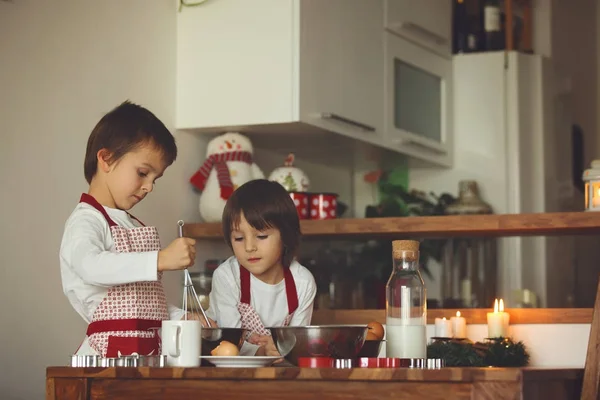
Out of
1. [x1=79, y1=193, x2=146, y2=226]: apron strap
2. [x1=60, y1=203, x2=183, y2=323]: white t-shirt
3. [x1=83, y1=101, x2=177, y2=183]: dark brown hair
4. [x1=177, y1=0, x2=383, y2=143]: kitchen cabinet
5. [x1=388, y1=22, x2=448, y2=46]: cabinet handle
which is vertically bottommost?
[x1=60, y1=203, x2=183, y2=323]: white t-shirt

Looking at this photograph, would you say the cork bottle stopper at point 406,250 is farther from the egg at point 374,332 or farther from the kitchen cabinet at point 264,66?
the kitchen cabinet at point 264,66

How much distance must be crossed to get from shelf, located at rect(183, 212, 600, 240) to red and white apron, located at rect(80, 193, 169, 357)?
1007mm

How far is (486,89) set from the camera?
12.6ft

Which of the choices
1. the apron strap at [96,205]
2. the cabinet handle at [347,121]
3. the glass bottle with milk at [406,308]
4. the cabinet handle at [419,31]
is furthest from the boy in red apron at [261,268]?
the cabinet handle at [419,31]

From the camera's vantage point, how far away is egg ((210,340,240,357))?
158 cm

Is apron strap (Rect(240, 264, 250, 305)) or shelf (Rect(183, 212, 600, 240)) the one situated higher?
shelf (Rect(183, 212, 600, 240))

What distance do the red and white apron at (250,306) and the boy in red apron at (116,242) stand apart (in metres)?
0.20

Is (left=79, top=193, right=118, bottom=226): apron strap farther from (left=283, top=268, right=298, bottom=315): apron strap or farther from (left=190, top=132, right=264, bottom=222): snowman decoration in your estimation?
(left=190, top=132, right=264, bottom=222): snowman decoration

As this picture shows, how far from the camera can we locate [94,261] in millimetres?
1807

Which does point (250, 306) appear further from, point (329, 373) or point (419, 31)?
point (419, 31)

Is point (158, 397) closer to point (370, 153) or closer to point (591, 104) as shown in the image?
point (370, 153)

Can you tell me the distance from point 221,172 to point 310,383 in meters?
1.64

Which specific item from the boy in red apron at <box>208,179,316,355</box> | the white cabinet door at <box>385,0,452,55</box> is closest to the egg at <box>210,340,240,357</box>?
the boy in red apron at <box>208,179,316,355</box>

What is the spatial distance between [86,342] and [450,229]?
3.97 ft
